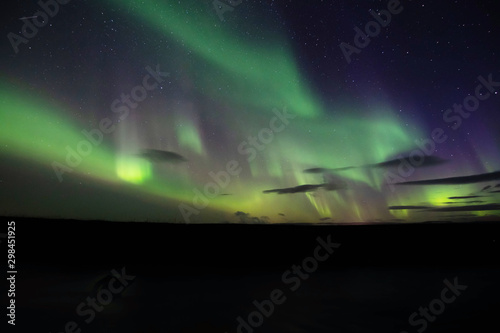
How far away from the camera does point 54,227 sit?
17219mm

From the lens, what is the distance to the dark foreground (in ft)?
25.0

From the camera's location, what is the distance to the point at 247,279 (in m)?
Answer: 12.6

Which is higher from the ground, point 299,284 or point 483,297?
point 299,284

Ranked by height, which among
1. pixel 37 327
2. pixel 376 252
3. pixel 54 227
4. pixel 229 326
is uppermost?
pixel 54 227

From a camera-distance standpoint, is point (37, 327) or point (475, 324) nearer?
point (37, 327)

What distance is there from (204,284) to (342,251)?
1022cm

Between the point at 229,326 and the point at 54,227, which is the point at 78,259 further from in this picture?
the point at 229,326

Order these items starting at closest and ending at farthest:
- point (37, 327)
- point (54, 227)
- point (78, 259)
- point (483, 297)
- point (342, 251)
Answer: point (37, 327) → point (483, 297) → point (78, 259) → point (54, 227) → point (342, 251)

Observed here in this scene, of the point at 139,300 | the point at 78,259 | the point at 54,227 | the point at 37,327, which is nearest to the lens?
the point at 37,327

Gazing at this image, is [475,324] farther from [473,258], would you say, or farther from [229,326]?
[473,258]

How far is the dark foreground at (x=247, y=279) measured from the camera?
25.0ft

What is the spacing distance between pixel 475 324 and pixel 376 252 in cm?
1171

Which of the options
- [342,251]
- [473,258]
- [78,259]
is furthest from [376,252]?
[78,259]

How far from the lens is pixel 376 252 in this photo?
62.6ft
